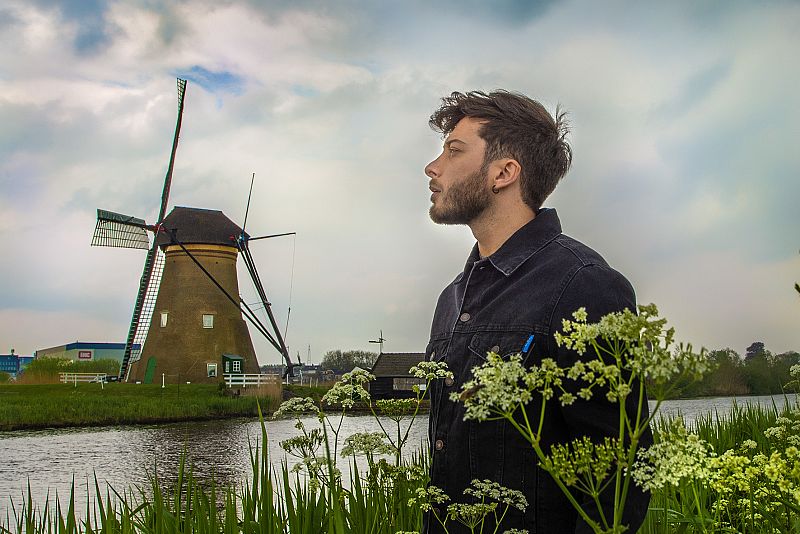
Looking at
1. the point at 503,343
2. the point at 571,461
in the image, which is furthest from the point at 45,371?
the point at 571,461

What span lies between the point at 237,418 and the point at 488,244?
991 inches

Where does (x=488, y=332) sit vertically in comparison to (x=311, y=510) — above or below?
above

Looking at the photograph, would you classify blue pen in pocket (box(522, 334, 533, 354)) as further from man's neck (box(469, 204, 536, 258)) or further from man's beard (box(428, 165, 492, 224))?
man's beard (box(428, 165, 492, 224))

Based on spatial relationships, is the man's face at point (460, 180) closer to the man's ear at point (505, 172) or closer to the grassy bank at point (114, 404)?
the man's ear at point (505, 172)

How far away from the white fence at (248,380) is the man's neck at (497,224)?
26.8 metres

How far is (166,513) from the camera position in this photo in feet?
11.1

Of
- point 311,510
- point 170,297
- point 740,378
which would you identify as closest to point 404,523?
point 311,510

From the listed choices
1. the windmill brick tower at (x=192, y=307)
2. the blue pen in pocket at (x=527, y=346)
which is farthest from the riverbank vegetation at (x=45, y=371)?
the blue pen in pocket at (x=527, y=346)

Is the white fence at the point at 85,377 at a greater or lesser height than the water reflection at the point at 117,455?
greater

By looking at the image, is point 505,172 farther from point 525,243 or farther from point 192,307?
point 192,307

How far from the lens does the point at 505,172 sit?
2.84 m

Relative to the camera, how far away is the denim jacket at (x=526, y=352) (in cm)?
230

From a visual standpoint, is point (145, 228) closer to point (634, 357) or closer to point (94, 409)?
point (94, 409)

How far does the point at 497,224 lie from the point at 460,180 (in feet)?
0.74
